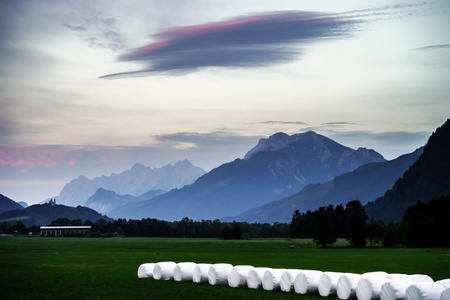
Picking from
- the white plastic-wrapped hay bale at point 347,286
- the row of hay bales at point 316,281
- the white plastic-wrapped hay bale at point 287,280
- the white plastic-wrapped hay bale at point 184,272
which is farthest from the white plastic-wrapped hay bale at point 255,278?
the white plastic-wrapped hay bale at point 347,286

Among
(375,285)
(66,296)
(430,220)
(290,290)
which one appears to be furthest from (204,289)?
(430,220)

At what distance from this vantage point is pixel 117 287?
149 ft

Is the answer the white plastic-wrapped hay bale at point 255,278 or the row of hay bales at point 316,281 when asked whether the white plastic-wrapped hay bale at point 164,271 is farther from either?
the white plastic-wrapped hay bale at point 255,278

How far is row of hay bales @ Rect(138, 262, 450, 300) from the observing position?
33969 millimetres

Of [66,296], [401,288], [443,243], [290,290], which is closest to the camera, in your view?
[401,288]

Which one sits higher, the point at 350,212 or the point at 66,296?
the point at 350,212

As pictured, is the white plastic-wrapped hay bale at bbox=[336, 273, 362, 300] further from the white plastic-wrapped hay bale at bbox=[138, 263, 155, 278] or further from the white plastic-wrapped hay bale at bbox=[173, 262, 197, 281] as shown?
the white plastic-wrapped hay bale at bbox=[138, 263, 155, 278]

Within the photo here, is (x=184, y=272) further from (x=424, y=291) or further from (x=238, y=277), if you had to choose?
(x=424, y=291)

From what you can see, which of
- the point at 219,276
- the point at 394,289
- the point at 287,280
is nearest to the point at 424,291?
the point at 394,289

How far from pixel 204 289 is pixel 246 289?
10.1 feet

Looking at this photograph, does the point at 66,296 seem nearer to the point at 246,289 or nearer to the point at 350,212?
the point at 246,289

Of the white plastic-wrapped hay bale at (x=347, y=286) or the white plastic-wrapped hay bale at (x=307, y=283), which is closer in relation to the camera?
the white plastic-wrapped hay bale at (x=347, y=286)

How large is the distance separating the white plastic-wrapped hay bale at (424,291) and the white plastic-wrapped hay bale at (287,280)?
10.6m

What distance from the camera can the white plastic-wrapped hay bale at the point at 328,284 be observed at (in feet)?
132
